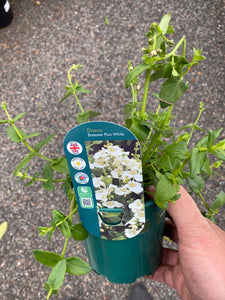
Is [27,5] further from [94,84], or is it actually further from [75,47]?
[94,84]

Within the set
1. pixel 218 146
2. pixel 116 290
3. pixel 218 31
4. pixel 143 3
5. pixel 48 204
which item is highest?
pixel 218 146

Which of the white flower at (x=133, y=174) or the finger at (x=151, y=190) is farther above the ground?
the white flower at (x=133, y=174)

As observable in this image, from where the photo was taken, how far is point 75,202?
624 mm

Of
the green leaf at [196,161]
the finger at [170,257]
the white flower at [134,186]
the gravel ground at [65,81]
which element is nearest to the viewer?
the green leaf at [196,161]

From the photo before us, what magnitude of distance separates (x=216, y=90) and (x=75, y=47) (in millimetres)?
569

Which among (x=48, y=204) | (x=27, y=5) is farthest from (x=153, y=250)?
(x=27, y=5)

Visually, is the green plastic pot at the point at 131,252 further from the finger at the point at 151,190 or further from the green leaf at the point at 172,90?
the green leaf at the point at 172,90

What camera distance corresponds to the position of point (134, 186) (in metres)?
0.53

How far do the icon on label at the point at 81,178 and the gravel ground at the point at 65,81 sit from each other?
0.57 metres

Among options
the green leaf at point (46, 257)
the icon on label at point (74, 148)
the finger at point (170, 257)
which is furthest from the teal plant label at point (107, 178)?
the finger at point (170, 257)

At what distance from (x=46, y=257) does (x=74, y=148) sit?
0.18m

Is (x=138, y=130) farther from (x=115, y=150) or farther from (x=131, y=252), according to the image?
(x=131, y=252)

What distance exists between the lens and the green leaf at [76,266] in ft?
1.66

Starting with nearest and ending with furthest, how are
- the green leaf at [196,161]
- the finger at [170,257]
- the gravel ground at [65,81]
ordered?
the green leaf at [196,161], the finger at [170,257], the gravel ground at [65,81]
